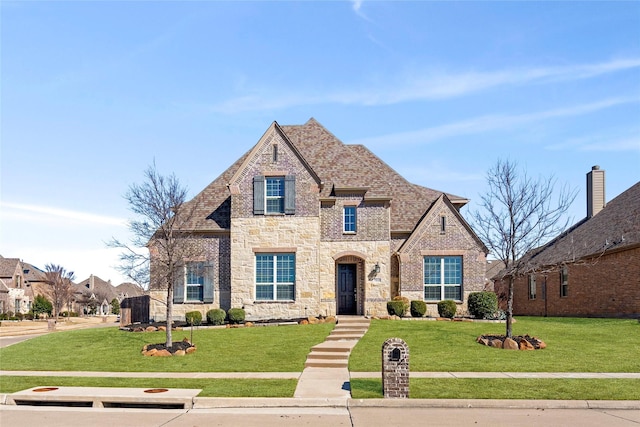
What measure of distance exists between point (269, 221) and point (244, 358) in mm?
10493

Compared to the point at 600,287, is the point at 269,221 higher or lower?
higher

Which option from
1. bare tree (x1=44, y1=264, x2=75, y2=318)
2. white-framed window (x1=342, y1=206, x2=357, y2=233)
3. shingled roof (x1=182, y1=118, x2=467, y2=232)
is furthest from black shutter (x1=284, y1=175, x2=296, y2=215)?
bare tree (x1=44, y1=264, x2=75, y2=318)

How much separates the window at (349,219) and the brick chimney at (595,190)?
20737 millimetres

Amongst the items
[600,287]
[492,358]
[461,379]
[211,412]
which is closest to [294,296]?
[492,358]

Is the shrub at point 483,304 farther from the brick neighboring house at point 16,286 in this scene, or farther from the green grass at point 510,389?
the brick neighboring house at point 16,286

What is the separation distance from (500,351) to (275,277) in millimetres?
12098

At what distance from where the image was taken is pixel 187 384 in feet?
47.5

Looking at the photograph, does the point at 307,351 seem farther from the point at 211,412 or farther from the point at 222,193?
the point at 222,193

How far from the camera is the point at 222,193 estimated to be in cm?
3066

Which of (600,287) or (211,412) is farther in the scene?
(600,287)

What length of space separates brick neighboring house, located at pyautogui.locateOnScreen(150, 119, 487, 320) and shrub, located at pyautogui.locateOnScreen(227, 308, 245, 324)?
2.31 ft

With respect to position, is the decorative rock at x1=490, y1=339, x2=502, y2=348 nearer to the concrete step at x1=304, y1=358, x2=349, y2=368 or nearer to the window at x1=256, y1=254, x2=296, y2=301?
the concrete step at x1=304, y1=358, x2=349, y2=368

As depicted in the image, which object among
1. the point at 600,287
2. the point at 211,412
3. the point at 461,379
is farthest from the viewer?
the point at 600,287

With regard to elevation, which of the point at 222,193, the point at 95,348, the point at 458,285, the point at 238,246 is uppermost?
the point at 222,193
